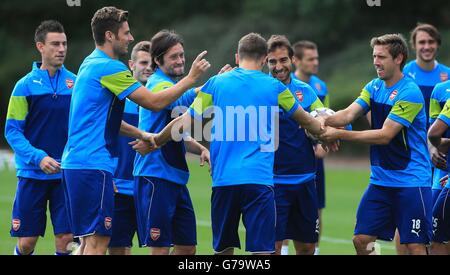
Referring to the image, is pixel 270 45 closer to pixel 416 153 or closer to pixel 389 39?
pixel 389 39

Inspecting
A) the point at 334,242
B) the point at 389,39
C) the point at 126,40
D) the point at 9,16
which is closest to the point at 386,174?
the point at 389,39

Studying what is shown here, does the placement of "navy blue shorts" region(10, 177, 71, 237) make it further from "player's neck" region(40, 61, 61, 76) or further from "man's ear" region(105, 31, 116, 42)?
"man's ear" region(105, 31, 116, 42)

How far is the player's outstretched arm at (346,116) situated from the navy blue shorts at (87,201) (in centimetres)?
255

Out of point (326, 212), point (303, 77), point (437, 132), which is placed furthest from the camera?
point (326, 212)

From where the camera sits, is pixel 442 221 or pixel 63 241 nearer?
pixel 442 221

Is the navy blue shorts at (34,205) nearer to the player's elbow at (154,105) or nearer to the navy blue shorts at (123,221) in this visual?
the navy blue shorts at (123,221)

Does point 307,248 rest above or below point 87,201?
below

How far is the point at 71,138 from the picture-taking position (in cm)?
781

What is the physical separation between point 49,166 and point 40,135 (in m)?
0.72

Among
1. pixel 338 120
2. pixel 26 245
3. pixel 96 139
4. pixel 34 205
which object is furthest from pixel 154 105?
pixel 26 245

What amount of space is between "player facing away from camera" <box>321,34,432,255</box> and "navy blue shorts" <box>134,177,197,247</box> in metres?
1.66

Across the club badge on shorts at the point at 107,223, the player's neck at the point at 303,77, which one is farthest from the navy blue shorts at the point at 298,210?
the player's neck at the point at 303,77

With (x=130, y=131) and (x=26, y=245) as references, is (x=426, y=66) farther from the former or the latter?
(x=26, y=245)

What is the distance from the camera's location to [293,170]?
934 cm
